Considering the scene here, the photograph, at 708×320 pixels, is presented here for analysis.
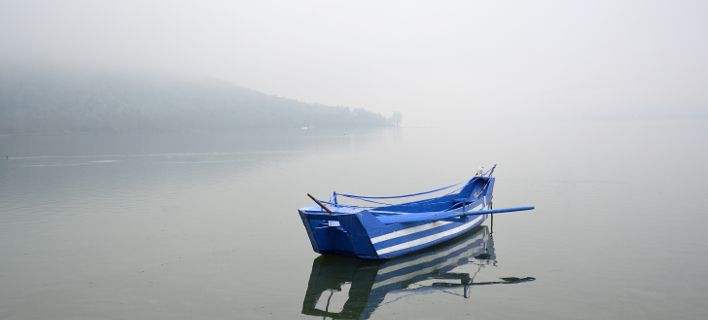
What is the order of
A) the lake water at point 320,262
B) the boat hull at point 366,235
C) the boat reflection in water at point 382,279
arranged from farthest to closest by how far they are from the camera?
the boat hull at point 366,235
the boat reflection in water at point 382,279
the lake water at point 320,262

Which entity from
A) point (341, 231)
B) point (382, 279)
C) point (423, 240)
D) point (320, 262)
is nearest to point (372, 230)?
point (341, 231)

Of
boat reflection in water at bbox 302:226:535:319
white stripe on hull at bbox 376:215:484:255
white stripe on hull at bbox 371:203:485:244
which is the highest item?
white stripe on hull at bbox 371:203:485:244

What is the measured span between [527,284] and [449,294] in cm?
190

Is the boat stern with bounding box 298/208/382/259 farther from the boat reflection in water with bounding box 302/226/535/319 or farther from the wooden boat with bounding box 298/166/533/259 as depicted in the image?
the boat reflection in water with bounding box 302/226/535/319

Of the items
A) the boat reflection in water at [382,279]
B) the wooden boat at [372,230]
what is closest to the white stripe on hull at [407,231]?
the wooden boat at [372,230]

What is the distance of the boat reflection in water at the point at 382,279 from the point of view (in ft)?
32.1

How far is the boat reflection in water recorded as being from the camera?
9781 mm

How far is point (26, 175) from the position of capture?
117 ft

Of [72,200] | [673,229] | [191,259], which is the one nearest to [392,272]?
[191,259]

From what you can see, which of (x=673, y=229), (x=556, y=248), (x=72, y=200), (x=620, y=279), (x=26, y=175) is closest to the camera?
(x=620, y=279)

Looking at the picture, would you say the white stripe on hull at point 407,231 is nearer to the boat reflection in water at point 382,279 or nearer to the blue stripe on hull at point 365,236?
the blue stripe on hull at point 365,236

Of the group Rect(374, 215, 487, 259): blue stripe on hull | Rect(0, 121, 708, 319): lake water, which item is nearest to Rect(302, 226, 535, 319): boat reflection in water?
Rect(0, 121, 708, 319): lake water

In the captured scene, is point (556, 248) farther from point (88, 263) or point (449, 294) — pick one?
point (88, 263)

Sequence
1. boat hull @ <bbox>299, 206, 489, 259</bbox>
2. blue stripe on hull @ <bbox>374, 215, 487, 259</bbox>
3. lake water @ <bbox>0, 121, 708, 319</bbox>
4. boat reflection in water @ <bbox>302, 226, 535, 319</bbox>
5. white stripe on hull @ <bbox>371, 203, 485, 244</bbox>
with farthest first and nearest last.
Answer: blue stripe on hull @ <bbox>374, 215, 487, 259</bbox>
white stripe on hull @ <bbox>371, 203, 485, 244</bbox>
boat hull @ <bbox>299, 206, 489, 259</bbox>
boat reflection in water @ <bbox>302, 226, 535, 319</bbox>
lake water @ <bbox>0, 121, 708, 319</bbox>
